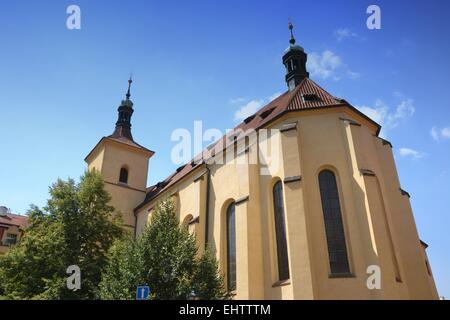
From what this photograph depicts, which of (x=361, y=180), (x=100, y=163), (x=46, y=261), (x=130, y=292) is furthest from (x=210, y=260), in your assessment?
(x=100, y=163)

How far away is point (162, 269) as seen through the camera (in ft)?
35.4

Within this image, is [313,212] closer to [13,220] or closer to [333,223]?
[333,223]

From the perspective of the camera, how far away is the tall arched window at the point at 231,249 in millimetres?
15469

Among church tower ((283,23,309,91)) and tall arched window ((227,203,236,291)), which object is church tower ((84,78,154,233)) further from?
church tower ((283,23,309,91))

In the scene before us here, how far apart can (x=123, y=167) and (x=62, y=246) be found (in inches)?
588

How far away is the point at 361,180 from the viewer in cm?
1350

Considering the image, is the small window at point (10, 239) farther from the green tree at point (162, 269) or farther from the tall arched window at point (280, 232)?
the tall arched window at point (280, 232)

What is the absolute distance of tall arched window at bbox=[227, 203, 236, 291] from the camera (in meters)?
15.5

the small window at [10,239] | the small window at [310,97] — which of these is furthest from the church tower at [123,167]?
the small window at [310,97]

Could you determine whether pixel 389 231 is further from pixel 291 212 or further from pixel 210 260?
pixel 210 260

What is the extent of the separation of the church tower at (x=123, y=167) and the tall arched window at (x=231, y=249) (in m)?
12.1

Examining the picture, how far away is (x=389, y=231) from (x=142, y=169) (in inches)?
856

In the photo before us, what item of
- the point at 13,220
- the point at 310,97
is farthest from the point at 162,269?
the point at 13,220
